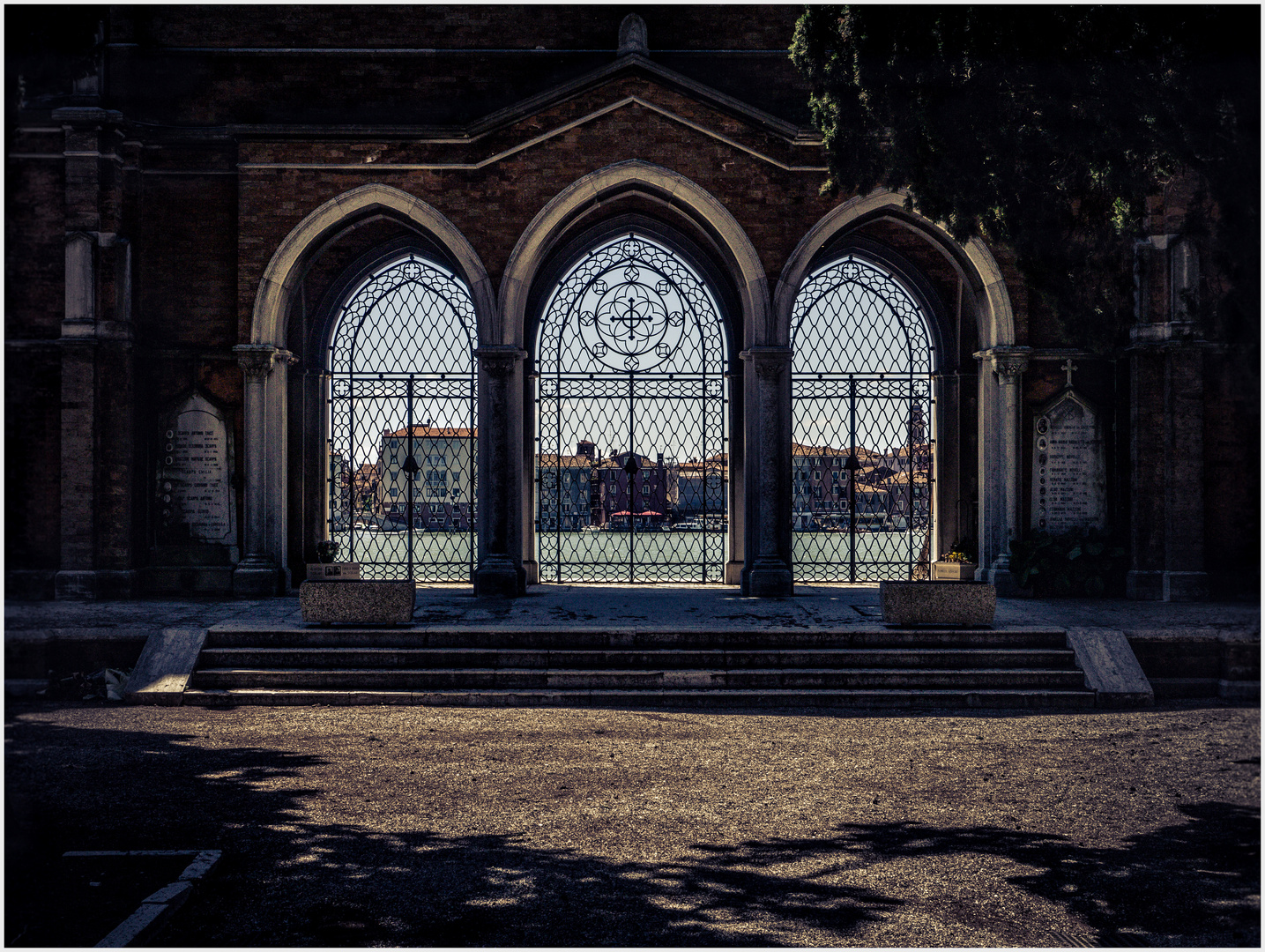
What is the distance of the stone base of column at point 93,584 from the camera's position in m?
11.5

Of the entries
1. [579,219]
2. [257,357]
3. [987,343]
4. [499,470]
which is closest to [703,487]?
[499,470]

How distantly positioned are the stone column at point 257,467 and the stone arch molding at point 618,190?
10.7ft

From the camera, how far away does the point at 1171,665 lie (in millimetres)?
8289

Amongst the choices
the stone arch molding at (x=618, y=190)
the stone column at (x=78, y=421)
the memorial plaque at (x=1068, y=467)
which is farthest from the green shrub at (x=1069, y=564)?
the stone column at (x=78, y=421)

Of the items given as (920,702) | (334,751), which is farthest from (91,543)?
(920,702)

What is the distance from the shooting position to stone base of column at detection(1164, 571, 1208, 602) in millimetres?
11180

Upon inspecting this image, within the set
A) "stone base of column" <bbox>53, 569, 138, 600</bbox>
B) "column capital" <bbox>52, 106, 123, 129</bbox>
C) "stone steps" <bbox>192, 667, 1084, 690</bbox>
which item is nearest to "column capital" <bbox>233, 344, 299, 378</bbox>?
"stone base of column" <bbox>53, 569, 138, 600</bbox>

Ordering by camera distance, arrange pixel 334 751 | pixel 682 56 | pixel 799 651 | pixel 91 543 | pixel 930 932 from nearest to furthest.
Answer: pixel 930 932 < pixel 334 751 < pixel 799 651 < pixel 91 543 < pixel 682 56

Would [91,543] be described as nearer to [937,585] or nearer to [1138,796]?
[937,585]

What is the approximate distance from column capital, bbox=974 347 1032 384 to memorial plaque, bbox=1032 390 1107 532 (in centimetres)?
68

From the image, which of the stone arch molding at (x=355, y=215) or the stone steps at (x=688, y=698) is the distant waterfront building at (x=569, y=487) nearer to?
the stone arch molding at (x=355, y=215)

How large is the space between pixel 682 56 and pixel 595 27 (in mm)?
1394

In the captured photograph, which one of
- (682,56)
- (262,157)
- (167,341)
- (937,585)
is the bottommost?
(937,585)

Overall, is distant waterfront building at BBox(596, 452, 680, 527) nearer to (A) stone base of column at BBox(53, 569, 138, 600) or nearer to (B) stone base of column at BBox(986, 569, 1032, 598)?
(B) stone base of column at BBox(986, 569, 1032, 598)
